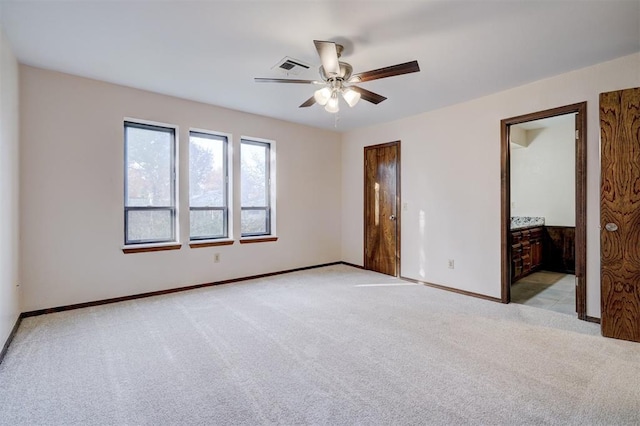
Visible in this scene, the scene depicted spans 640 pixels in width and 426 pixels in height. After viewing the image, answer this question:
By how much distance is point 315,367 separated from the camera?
218 cm

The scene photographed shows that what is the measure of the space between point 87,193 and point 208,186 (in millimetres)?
1395

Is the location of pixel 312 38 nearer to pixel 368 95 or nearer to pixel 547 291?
pixel 368 95

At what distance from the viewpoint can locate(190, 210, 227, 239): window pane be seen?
430 centimetres

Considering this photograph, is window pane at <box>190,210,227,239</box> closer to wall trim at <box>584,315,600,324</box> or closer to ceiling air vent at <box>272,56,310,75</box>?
ceiling air vent at <box>272,56,310,75</box>

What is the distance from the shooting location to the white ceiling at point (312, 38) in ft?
7.12

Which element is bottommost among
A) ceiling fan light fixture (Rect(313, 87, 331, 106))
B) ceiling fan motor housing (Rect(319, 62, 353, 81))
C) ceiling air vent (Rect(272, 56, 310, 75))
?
ceiling fan light fixture (Rect(313, 87, 331, 106))

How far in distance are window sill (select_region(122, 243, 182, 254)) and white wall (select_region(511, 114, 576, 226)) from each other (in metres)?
6.13

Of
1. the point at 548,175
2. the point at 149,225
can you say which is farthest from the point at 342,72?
the point at 548,175

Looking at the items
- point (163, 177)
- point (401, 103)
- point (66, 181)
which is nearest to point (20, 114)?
point (66, 181)

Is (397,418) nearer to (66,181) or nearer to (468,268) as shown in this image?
(468,268)

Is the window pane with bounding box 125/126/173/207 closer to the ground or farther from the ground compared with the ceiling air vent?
closer to the ground

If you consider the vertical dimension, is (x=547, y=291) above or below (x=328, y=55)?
below

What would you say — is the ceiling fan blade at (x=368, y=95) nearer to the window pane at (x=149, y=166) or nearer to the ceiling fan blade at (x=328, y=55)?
the ceiling fan blade at (x=328, y=55)

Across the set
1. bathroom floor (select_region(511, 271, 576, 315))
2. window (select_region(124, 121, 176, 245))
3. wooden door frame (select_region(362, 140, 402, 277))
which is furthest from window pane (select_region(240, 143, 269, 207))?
bathroom floor (select_region(511, 271, 576, 315))
